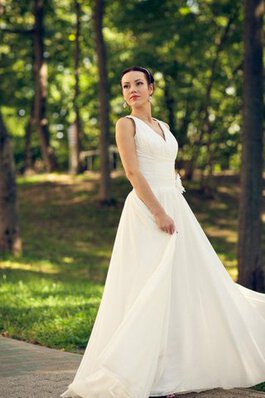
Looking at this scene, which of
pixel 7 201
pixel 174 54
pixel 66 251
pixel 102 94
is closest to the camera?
pixel 7 201

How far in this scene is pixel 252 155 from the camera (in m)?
12.1

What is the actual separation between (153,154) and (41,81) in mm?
19494

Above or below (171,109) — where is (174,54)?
above

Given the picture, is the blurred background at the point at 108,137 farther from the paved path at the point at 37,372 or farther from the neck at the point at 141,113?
the neck at the point at 141,113

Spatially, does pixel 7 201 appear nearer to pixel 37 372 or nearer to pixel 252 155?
pixel 252 155

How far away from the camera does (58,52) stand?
85.4 ft

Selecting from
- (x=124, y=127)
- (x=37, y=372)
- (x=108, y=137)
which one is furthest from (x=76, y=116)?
(x=124, y=127)

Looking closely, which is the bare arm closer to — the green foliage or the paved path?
the paved path

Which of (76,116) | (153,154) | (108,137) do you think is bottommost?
(153,154)

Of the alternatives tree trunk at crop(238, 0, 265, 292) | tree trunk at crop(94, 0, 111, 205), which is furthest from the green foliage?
tree trunk at crop(238, 0, 265, 292)

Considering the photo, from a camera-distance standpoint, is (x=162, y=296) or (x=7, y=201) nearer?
(x=162, y=296)

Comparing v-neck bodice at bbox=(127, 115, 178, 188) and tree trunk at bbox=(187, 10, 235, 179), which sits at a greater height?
tree trunk at bbox=(187, 10, 235, 179)

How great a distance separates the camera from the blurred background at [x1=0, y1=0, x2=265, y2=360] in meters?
12.0

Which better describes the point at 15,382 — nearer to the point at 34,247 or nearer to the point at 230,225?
the point at 34,247
